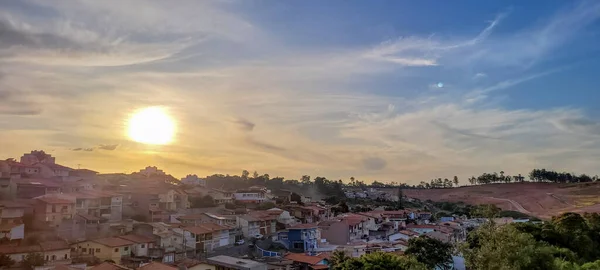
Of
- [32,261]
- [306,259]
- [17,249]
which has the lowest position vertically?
[306,259]

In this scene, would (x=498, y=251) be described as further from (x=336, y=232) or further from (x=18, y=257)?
(x=336, y=232)

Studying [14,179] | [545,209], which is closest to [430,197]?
[545,209]

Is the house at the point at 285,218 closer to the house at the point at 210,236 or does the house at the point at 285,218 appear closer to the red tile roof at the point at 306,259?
the house at the point at 210,236

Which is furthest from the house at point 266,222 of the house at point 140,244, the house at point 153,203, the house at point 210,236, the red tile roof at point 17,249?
the red tile roof at point 17,249

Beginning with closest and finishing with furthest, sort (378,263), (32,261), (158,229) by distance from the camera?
(378,263) < (32,261) < (158,229)

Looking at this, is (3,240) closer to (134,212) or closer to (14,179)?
(14,179)

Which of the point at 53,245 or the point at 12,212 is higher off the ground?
the point at 12,212

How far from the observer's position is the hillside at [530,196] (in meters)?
121

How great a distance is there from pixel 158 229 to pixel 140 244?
415 centimetres

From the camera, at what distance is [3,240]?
34.8 m

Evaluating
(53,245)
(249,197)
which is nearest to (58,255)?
(53,245)

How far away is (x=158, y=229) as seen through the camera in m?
43.4

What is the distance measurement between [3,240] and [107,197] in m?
13.1

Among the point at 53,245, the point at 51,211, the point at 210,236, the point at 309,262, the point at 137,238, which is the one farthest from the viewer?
the point at 210,236
